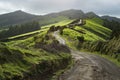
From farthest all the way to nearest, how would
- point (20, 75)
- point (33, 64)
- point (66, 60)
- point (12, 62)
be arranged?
point (66, 60) < point (33, 64) < point (12, 62) < point (20, 75)

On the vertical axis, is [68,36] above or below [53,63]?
below

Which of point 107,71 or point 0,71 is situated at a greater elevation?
point 0,71

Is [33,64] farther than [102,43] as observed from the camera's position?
No

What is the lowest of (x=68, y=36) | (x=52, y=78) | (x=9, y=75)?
(x=68, y=36)

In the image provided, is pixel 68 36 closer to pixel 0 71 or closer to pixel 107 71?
pixel 107 71

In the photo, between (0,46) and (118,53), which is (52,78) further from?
(118,53)

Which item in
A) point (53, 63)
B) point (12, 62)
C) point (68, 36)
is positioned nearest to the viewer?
point (12, 62)

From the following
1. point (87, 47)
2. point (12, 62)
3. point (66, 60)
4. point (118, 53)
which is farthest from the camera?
point (87, 47)

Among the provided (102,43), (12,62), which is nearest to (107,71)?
(12,62)

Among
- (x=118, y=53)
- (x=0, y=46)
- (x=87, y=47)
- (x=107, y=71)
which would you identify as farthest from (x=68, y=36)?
(x=0, y=46)
